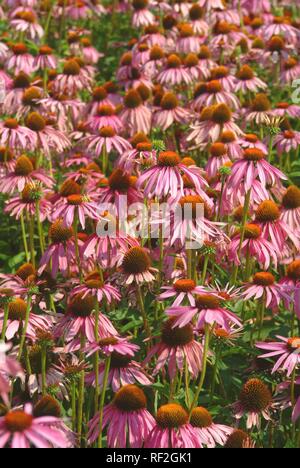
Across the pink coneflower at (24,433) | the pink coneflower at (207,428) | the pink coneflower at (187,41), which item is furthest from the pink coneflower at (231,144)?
the pink coneflower at (24,433)

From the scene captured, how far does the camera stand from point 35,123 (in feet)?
14.6

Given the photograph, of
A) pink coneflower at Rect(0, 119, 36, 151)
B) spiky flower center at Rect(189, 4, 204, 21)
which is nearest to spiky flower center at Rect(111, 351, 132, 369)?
pink coneflower at Rect(0, 119, 36, 151)

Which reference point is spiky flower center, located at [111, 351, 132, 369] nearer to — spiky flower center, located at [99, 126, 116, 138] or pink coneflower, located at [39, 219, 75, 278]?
pink coneflower, located at [39, 219, 75, 278]

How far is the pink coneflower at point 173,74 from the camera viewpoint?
206 inches

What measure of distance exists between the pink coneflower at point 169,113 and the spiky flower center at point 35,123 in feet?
2.17

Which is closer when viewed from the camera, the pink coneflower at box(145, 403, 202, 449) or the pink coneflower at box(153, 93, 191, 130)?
the pink coneflower at box(145, 403, 202, 449)

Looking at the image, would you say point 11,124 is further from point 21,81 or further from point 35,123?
point 21,81

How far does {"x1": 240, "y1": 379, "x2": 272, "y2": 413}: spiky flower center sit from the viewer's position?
107 inches

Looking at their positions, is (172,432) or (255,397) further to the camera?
(255,397)

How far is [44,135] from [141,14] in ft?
6.97

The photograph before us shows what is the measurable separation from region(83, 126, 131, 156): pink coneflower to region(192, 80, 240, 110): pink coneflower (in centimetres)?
64

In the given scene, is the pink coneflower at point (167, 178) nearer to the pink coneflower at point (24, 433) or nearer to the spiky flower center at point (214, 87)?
the pink coneflower at point (24, 433)

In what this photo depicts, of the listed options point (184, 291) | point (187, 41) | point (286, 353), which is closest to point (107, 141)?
point (187, 41)

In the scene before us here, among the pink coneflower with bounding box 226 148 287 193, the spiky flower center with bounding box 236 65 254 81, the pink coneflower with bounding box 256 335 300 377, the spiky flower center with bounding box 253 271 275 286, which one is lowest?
the pink coneflower with bounding box 256 335 300 377
